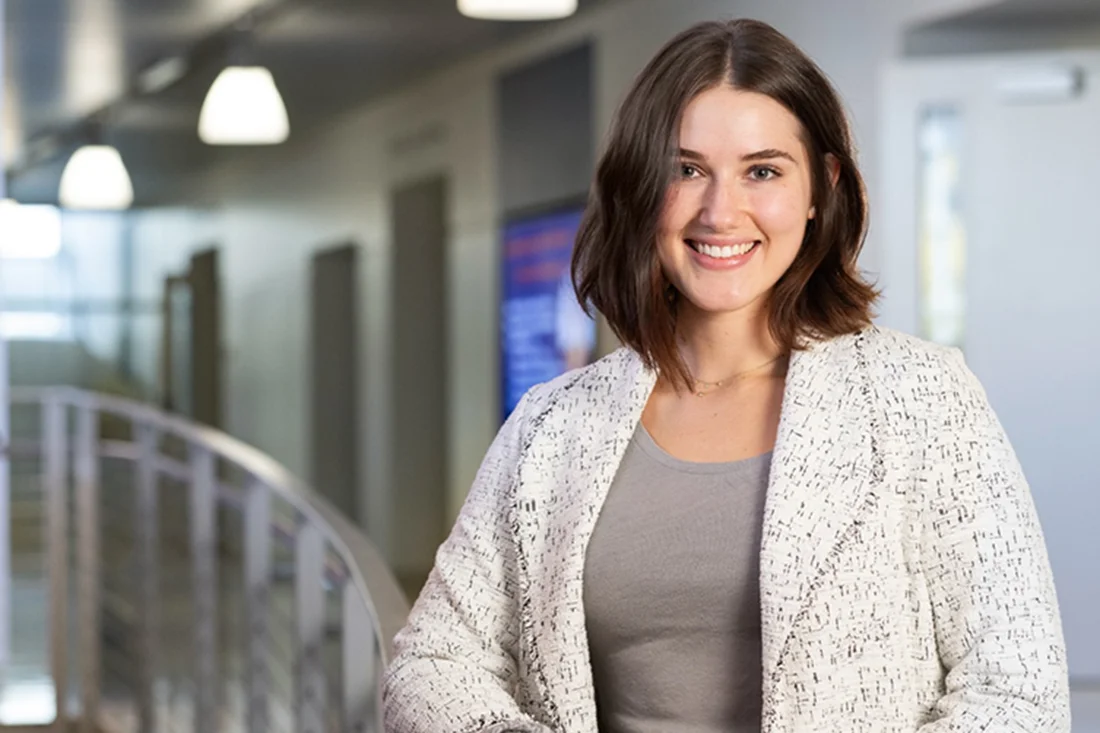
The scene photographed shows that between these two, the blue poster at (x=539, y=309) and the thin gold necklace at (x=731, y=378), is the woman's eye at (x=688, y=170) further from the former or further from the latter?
the blue poster at (x=539, y=309)

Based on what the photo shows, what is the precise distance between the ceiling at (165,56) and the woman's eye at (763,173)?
504cm

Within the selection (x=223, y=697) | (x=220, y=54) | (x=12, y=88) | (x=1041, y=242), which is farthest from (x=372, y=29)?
A: (x=1041, y=242)

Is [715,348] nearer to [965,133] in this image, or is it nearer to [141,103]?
[965,133]

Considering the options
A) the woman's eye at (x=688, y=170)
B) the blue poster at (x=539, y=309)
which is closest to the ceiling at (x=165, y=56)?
the blue poster at (x=539, y=309)

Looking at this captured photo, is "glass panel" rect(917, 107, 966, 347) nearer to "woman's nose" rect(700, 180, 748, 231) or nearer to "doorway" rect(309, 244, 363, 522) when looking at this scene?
"woman's nose" rect(700, 180, 748, 231)

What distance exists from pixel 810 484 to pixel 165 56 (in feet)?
20.2

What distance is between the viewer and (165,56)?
6.95 meters

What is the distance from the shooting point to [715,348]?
1.29 meters

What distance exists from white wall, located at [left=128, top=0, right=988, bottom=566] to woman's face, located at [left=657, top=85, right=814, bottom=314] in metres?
5.49

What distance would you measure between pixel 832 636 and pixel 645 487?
0.60ft

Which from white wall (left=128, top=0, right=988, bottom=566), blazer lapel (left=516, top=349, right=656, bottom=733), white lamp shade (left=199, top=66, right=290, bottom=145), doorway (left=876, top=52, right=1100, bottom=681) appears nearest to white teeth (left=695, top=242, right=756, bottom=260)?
blazer lapel (left=516, top=349, right=656, bottom=733)

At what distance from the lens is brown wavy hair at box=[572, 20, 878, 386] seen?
1.21 meters

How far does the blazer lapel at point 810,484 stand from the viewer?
3.73ft

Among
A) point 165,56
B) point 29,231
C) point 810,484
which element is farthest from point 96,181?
point 810,484
